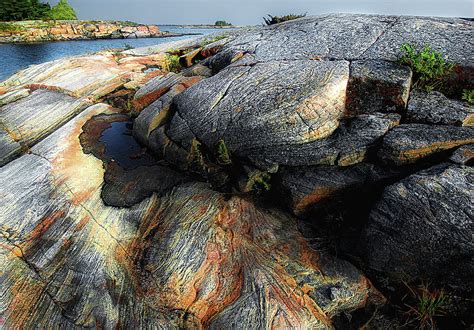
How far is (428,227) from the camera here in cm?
685

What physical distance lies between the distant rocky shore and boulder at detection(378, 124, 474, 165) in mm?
93293

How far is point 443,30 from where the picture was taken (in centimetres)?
1100

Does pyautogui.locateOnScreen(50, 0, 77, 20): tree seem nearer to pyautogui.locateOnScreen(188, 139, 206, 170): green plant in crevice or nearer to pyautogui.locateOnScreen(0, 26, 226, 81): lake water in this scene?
pyautogui.locateOnScreen(0, 26, 226, 81): lake water

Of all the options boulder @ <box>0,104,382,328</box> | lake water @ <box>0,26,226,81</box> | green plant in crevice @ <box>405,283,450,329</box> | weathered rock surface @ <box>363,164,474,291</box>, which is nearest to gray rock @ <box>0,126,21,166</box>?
boulder @ <box>0,104,382,328</box>

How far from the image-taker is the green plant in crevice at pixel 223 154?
9.41 meters

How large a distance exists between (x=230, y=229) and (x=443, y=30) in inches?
408

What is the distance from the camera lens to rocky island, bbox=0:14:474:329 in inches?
278

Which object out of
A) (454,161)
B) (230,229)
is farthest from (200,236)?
(454,161)

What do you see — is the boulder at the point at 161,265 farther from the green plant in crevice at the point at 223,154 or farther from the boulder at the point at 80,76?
the boulder at the point at 80,76

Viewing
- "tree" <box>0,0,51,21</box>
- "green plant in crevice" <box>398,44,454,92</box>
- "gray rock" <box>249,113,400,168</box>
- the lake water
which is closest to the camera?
"gray rock" <box>249,113,400,168</box>

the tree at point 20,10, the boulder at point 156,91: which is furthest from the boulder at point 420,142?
the tree at point 20,10

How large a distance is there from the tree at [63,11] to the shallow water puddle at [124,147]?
133488 millimetres

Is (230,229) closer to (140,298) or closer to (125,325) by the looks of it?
(140,298)

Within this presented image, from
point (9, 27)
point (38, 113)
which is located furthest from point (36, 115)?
point (9, 27)
